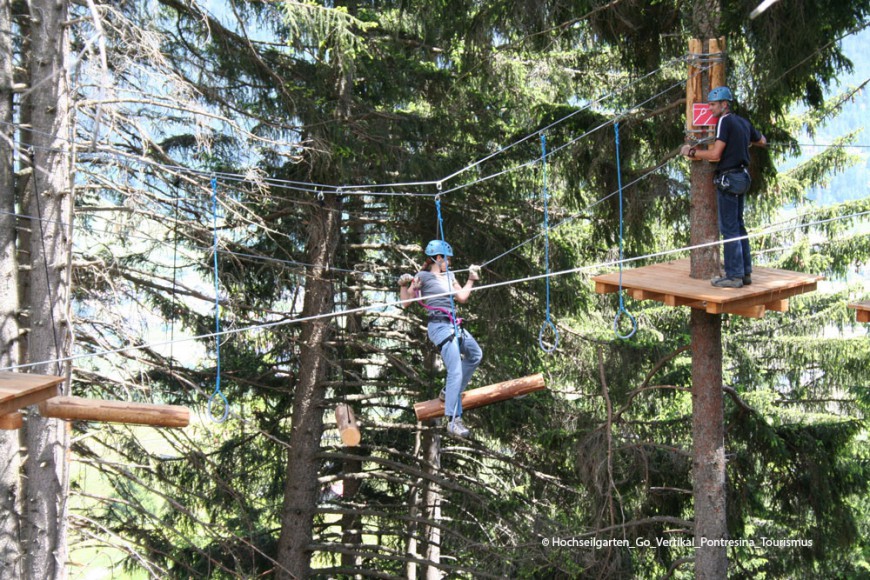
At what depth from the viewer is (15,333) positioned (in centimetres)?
830

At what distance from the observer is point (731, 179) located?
677cm

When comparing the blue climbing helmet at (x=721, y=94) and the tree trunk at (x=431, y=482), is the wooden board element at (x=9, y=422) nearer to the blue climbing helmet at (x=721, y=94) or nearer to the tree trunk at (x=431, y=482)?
the blue climbing helmet at (x=721, y=94)

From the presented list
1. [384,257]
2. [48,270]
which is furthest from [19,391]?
[384,257]

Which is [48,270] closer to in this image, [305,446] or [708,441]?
[305,446]

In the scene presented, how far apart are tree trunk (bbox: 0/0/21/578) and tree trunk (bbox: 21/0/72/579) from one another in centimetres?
24

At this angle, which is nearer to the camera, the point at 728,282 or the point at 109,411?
the point at 109,411

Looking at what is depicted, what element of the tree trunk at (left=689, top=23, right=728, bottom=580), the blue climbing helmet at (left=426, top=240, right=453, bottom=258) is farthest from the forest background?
the blue climbing helmet at (left=426, top=240, right=453, bottom=258)

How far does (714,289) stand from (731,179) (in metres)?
0.80

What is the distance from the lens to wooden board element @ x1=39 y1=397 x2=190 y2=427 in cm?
648

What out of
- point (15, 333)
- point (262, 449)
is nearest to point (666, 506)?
point (262, 449)

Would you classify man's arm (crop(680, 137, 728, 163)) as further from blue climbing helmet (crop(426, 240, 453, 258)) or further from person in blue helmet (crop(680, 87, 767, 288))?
blue climbing helmet (crop(426, 240, 453, 258))

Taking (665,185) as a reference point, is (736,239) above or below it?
below

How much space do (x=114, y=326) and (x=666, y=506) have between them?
20.6ft

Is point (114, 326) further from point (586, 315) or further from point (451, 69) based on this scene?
point (586, 315)
